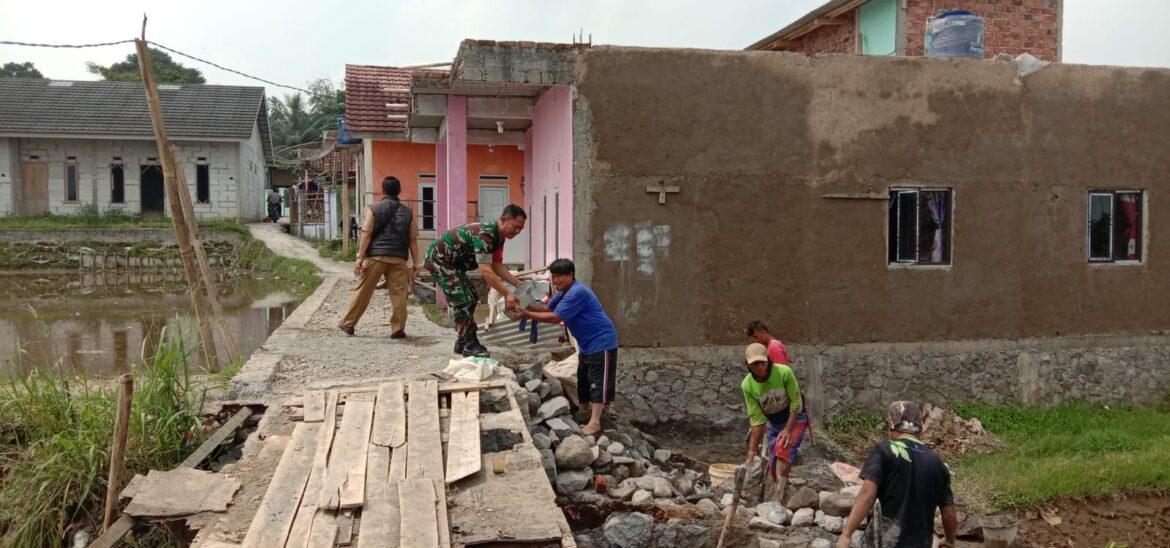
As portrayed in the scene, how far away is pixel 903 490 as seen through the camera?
5059 mm

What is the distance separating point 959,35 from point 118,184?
96.0 feet

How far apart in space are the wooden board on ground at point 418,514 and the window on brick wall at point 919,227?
24.0 ft

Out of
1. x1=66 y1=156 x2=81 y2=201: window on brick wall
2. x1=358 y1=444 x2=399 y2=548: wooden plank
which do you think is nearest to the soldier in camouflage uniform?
x1=358 y1=444 x2=399 y2=548: wooden plank

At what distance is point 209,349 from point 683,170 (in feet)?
17.1

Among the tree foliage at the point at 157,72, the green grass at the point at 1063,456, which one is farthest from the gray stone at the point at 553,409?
the tree foliage at the point at 157,72

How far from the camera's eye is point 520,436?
6.11 m

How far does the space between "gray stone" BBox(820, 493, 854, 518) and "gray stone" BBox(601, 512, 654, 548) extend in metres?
1.59

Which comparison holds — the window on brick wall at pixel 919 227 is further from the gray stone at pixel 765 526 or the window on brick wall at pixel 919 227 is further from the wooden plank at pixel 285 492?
the wooden plank at pixel 285 492

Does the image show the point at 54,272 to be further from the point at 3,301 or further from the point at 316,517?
the point at 316,517

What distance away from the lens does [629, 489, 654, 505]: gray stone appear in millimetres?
7043

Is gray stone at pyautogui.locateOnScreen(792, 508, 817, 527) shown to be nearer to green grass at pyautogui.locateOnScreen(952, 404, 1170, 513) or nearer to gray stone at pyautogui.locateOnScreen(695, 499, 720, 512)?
gray stone at pyautogui.locateOnScreen(695, 499, 720, 512)

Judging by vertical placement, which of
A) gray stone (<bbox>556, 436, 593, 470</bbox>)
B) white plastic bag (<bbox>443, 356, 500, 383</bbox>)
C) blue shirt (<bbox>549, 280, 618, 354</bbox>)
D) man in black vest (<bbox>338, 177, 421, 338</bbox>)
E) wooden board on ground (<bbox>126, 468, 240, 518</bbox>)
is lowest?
gray stone (<bbox>556, 436, 593, 470</bbox>)

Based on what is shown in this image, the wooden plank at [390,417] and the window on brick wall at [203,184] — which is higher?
the window on brick wall at [203,184]

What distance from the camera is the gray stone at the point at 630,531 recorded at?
6570 millimetres
